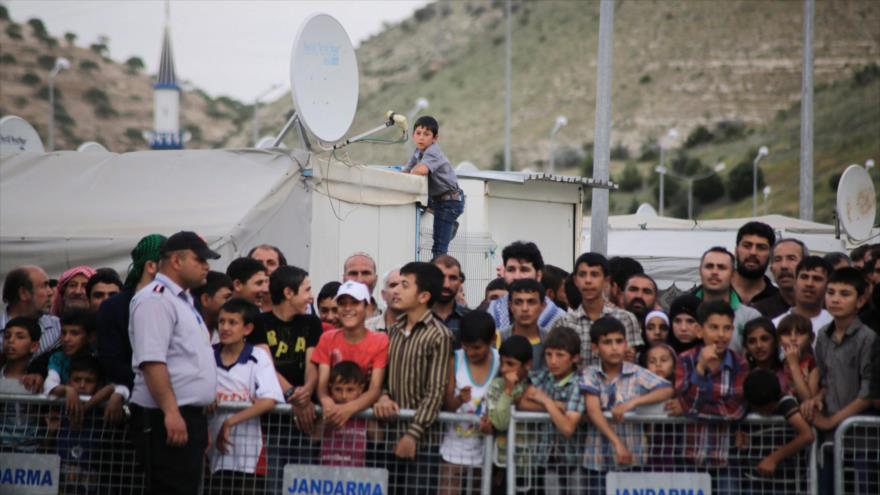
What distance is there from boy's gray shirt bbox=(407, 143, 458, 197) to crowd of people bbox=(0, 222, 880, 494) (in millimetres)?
5490

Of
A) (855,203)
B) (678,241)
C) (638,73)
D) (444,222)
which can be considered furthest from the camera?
(638,73)

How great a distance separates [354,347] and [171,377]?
109 centimetres

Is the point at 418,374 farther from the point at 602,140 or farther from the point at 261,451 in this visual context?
the point at 602,140

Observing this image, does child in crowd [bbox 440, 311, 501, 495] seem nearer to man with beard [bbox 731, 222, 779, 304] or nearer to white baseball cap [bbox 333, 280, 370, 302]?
white baseball cap [bbox 333, 280, 370, 302]

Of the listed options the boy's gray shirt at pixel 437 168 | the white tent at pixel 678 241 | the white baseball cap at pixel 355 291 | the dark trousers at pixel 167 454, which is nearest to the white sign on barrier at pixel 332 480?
the dark trousers at pixel 167 454

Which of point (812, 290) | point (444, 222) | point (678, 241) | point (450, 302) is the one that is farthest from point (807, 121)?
point (450, 302)

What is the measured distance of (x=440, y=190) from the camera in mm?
12945

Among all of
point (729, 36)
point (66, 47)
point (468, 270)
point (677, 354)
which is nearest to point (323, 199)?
point (468, 270)

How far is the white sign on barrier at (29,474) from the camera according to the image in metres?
6.53

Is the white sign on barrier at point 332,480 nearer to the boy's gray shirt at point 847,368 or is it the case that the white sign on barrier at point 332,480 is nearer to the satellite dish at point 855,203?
the boy's gray shirt at point 847,368

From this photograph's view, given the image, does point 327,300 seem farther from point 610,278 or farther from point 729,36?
point 729,36

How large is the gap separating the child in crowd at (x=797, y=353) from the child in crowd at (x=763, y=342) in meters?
0.05

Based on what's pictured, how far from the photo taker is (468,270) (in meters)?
15.8

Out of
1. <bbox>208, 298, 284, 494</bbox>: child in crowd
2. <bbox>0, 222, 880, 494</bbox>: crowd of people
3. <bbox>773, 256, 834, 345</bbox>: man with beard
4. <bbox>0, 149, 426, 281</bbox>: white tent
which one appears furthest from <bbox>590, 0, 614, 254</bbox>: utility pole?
<bbox>208, 298, 284, 494</bbox>: child in crowd
